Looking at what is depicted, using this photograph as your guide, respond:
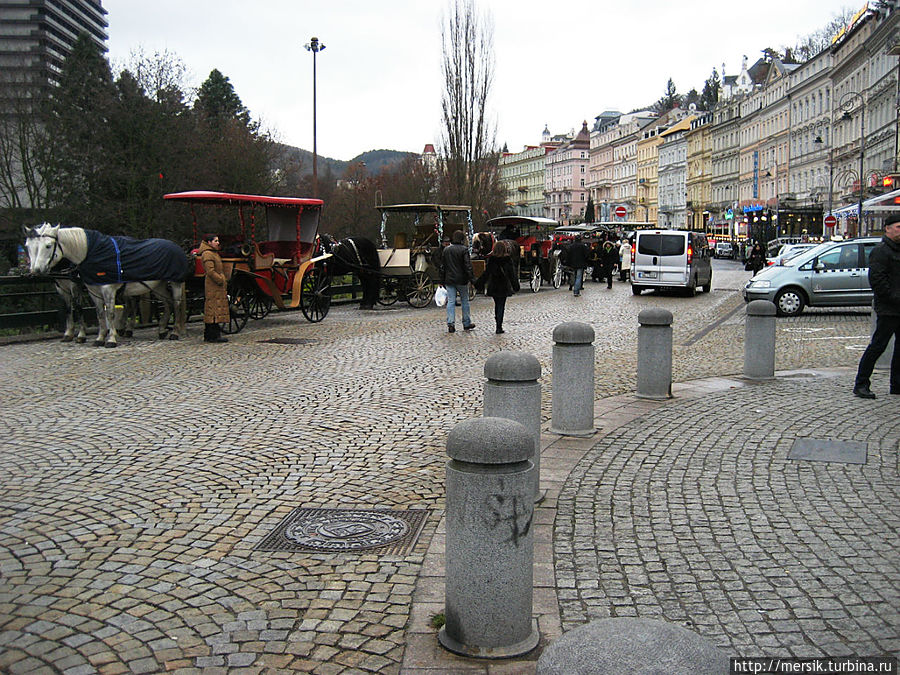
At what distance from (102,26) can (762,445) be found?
129 metres

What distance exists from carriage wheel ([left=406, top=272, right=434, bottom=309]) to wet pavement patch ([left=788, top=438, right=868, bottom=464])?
1729 centimetres

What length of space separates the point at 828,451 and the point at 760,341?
13.0 feet

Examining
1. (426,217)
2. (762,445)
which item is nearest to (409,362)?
(762,445)

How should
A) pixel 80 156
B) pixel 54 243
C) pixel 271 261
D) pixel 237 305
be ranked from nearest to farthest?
pixel 54 243 → pixel 237 305 → pixel 271 261 → pixel 80 156

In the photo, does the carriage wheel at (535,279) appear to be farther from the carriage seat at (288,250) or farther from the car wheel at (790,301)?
the carriage seat at (288,250)

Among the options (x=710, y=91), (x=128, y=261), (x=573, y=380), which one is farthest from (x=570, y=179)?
(x=573, y=380)

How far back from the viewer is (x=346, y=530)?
532cm

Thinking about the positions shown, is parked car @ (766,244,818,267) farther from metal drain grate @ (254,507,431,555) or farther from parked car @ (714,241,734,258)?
parked car @ (714,241,734,258)

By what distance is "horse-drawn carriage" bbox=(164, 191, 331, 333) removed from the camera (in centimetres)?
1755

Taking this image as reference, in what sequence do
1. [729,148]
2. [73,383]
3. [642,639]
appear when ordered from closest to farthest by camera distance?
1. [642,639]
2. [73,383]
3. [729,148]

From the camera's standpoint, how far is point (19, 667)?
3543 millimetres

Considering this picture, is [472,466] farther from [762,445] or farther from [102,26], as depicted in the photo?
[102,26]

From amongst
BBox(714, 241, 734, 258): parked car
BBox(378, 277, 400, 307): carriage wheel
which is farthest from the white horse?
BBox(714, 241, 734, 258): parked car

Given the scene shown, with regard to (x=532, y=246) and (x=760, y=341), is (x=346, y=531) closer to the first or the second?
(x=760, y=341)
